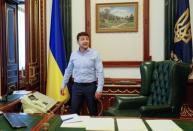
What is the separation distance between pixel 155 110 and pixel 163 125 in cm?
88

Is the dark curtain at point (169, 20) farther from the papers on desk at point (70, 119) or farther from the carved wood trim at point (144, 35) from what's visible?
the papers on desk at point (70, 119)

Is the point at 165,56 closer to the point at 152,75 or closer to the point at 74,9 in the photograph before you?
the point at 152,75

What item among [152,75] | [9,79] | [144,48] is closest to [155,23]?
[144,48]

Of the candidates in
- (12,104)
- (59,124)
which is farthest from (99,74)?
(59,124)

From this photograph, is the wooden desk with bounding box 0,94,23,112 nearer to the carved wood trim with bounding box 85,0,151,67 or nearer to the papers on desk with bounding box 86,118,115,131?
the papers on desk with bounding box 86,118,115,131

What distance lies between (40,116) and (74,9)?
7.85 ft

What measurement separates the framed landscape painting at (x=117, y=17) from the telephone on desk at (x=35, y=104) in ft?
4.84

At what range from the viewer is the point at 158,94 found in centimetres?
318

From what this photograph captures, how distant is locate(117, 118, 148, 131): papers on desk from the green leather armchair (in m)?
0.73

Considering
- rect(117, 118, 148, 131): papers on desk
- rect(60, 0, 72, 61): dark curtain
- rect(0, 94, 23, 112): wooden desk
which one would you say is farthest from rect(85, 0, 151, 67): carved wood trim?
rect(117, 118, 148, 131): papers on desk

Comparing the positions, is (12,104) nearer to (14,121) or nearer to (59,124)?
(14,121)

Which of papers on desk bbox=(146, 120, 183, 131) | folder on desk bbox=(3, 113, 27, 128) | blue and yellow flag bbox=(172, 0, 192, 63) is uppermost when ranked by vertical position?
blue and yellow flag bbox=(172, 0, 192, 63)

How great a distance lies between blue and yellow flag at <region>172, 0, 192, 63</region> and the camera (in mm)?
3721

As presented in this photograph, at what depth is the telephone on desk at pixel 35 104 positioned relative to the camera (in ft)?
8.77
